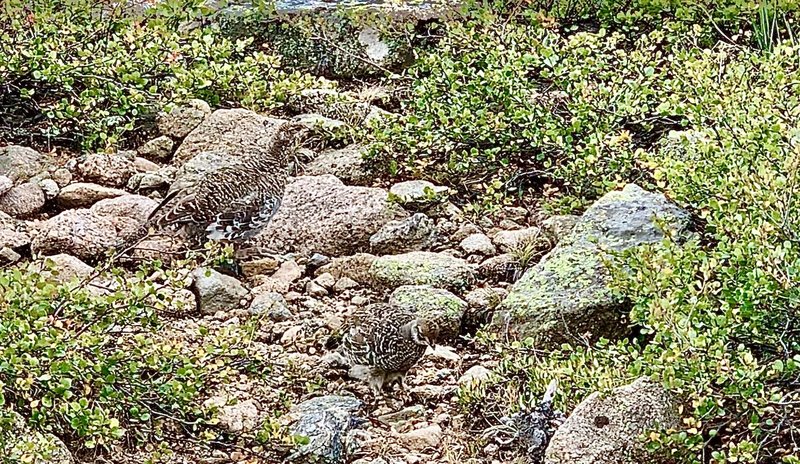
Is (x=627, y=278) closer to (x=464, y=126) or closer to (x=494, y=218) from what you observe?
(x=494, y=218)

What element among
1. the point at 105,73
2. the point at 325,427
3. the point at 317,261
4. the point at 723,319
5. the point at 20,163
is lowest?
the point at 317,261

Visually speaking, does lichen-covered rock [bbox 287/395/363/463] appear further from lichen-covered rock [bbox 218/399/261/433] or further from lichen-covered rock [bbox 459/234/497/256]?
lichen-covered rock [bbox 459/234/497/256]

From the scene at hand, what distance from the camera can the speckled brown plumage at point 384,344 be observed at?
4.12m

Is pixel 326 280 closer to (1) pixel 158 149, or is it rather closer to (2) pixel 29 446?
(1) pixel 158 149

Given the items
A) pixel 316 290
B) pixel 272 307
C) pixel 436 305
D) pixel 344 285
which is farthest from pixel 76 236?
pixel 436 305

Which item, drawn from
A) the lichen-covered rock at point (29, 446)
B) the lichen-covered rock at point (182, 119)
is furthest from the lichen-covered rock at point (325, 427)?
the lichen-covered rock at point (182, 119)

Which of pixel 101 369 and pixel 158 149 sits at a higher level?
pixel 101 369

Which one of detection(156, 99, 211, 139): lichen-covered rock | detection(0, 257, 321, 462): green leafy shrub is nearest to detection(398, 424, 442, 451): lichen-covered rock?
detection(0, 257, 321, 462): green leafy shrub

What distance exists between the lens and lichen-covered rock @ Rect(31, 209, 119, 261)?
16.7ft

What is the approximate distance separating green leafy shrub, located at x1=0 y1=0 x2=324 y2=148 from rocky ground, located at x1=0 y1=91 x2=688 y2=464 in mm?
213

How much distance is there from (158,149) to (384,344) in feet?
9.07

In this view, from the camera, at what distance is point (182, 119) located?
6590 mm

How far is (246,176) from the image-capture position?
520cm

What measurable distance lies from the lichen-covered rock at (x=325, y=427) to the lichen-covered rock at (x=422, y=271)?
101cm
